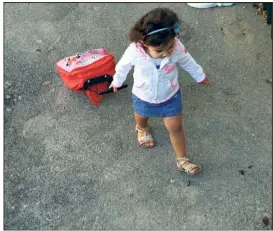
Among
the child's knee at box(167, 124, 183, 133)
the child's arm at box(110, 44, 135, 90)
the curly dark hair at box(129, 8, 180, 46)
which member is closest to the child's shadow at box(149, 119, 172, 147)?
the child's knee at box(167, 124, 183, 133)

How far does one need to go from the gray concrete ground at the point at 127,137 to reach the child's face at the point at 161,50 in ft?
2.90

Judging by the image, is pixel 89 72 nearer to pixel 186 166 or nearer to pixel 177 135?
pixel 177 135

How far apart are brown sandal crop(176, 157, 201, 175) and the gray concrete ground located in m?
0.06

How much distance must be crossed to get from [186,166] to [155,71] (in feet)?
2.47

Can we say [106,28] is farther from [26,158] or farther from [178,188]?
[178,188]

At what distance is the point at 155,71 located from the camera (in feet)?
9.21

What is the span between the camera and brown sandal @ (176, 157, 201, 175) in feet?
10.5

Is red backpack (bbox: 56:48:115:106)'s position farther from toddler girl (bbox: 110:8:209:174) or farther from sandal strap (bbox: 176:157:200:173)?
sandal strap (bbox: 176:157:200:173)

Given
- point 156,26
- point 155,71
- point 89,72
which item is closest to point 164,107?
point 155,71

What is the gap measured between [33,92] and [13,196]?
3.15ft

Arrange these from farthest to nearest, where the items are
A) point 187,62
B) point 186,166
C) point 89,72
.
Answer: point 89,72
point 186,166
point 187,62

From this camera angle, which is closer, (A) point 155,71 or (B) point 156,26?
(B) point 156,26

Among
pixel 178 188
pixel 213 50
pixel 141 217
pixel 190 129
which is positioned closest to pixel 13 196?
pixel 141 217

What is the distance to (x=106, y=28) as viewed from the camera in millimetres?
4270
